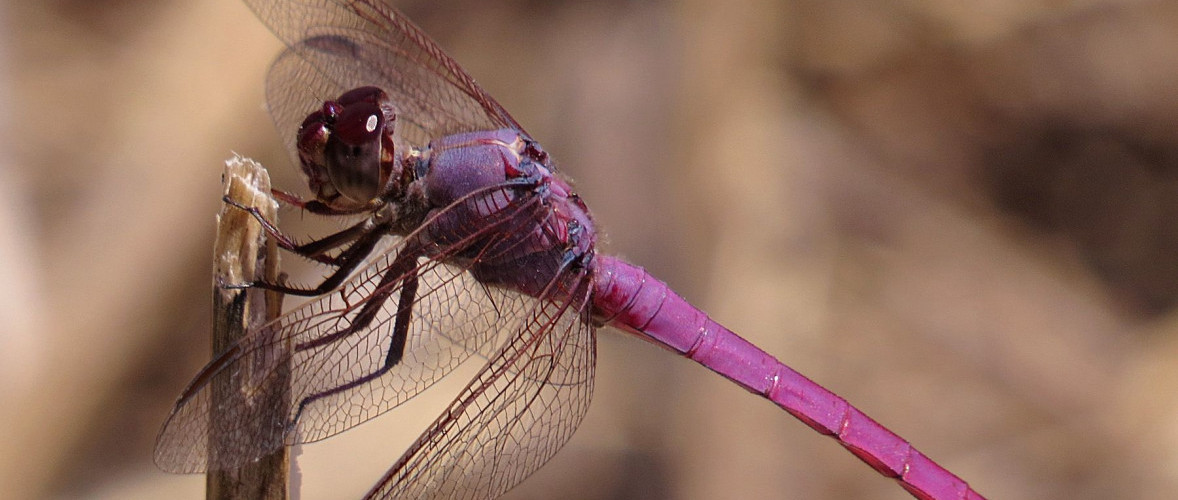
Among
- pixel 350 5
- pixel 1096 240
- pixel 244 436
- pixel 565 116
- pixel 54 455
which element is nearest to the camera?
pixel 244 436

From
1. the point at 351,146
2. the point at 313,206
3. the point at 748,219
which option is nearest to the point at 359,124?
the point at 351,146

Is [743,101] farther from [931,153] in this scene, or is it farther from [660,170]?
[931,153]

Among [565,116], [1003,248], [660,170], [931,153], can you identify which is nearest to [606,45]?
[565,116]

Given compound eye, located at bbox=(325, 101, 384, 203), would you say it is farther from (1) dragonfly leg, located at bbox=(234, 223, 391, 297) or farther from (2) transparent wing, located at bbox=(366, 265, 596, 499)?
(2) transparent wing, located at bbox=(366, 265, 596, 499)

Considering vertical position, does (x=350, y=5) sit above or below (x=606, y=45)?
below

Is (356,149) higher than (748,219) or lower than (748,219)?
lower

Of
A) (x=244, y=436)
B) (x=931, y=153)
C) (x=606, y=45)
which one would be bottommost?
(x=244, y=436)

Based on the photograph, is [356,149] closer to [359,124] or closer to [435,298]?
[359,124]

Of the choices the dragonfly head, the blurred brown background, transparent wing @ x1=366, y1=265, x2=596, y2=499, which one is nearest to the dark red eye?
the dragonfly head
